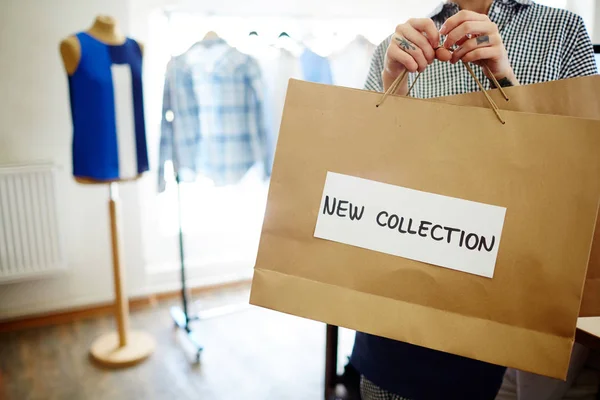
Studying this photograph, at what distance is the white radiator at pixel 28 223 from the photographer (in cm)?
228

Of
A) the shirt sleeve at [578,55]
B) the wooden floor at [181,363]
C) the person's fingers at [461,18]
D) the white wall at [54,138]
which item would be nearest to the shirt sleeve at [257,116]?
the white wall at [54,138]

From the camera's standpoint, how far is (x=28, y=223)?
7.67 feet

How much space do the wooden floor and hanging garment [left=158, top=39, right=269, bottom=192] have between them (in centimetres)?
76

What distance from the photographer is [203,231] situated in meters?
2.91

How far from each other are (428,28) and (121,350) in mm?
2084

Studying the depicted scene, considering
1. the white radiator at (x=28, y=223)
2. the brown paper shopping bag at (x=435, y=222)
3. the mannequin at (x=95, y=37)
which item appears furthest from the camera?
the white radiator at (x=28, y=223)

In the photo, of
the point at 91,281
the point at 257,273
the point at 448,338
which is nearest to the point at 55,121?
the point at 91,281

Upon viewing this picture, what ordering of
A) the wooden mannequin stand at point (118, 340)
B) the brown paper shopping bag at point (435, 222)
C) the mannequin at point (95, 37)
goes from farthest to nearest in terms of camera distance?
the wooden mannequin stand at point (118, 340) → the mannequin at point (95, 37) → the brown paper shopping bag at point (435, 222)

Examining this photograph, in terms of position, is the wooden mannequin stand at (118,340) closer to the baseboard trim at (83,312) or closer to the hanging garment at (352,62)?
the baseboard trim at (83,312)

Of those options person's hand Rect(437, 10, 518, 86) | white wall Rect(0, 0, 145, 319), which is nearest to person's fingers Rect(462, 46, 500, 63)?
person's hand Rect(437, 10, 518, 86)

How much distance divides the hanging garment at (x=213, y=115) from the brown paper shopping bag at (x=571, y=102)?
177 centimetres

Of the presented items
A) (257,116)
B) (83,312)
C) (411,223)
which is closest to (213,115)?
(257,116)

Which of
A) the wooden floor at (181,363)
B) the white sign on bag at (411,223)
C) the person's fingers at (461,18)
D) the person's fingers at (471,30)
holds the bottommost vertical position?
the wooden floor at (181,363)

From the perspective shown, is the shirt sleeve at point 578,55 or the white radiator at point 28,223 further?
the white radiator at point 28,223
